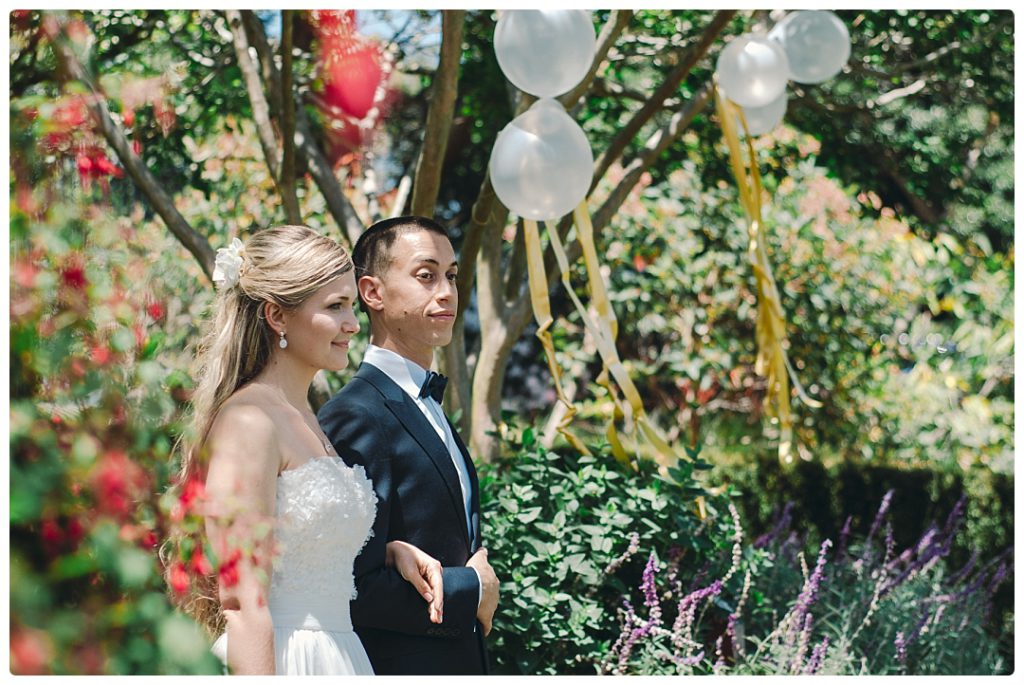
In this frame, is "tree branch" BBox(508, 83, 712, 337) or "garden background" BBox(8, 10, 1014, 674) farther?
"tree branch" BBox(508, 83, 712, 337)

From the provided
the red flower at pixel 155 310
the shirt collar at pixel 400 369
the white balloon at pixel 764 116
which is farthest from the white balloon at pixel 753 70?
the red flower at pixel 155 310

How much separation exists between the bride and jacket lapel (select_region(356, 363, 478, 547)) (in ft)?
0.69

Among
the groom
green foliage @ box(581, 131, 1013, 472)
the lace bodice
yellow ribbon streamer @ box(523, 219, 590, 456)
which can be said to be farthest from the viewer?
green foliage @ box(581, 131, 1013, 472)

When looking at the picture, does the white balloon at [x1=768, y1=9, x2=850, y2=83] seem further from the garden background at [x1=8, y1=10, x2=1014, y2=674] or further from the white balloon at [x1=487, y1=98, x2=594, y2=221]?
the white balloon at [x1=487, y1=98, x2=594, y2=221]

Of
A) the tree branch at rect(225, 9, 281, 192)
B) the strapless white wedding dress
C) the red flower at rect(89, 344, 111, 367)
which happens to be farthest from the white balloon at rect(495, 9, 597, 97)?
the red flower at rect(89, 344, 111, 367)

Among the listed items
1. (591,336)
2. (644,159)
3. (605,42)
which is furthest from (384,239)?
(591,336)

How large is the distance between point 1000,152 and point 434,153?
11.4 m

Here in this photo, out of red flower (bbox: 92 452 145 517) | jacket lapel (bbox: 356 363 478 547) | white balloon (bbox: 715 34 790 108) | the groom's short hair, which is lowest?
jacket lapel (bbox: 356 363 478 547)

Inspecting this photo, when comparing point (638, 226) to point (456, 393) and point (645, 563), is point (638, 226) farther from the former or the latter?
point (645, 563)

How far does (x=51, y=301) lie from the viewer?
1.12 meters

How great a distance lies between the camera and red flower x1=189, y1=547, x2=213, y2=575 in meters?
1.30

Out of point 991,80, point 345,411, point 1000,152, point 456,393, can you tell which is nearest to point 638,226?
point 991,80

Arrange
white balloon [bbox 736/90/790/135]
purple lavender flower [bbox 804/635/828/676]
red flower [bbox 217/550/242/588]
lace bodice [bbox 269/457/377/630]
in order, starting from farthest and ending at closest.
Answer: white balloon [bbox 736/90/790/135]
purple lavender flower [bbox 804/635/828/676]
lace bodice [bbox 269/457/377/630]
red flower [bbox 217/550/242/588]

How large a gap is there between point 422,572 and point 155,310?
116 cm
